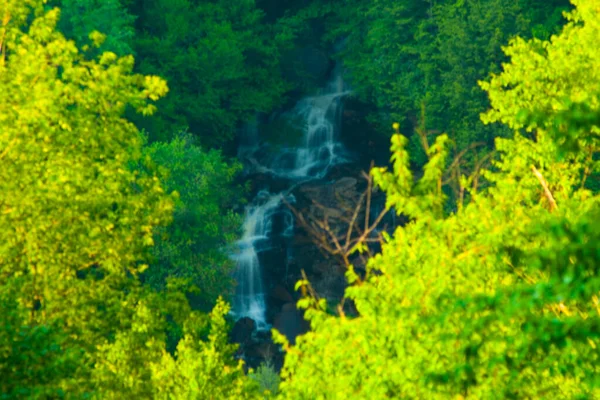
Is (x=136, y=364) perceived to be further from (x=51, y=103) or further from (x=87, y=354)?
(x=51, y=103)

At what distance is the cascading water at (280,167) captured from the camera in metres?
47.8

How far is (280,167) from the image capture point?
53.8m

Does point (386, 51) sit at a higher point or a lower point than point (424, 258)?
higher

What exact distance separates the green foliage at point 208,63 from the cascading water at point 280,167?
76.0 inches

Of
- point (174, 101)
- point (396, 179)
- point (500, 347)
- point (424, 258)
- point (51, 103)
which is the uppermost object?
point (174, 101)

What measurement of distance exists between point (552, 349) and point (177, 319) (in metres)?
7.70

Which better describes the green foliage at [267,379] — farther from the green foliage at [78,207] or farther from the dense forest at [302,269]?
the green foliage at [78,207]

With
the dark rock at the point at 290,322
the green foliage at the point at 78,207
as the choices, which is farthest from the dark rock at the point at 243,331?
the green foliage at the point at 78,207

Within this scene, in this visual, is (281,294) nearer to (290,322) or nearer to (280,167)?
(290,322)

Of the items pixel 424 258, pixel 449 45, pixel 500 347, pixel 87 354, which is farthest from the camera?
pixel 449 45

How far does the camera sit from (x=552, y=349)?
451 inches

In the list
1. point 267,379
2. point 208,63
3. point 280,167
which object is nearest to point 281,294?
point 280,167

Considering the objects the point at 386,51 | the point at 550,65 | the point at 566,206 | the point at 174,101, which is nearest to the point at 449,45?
the point at 386,51

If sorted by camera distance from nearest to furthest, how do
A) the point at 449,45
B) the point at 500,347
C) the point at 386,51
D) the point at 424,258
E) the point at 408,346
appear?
the point at 500,347 → the point at 408,346 → the point at 424,258 → the point at 449,45 → the point at 386,51
